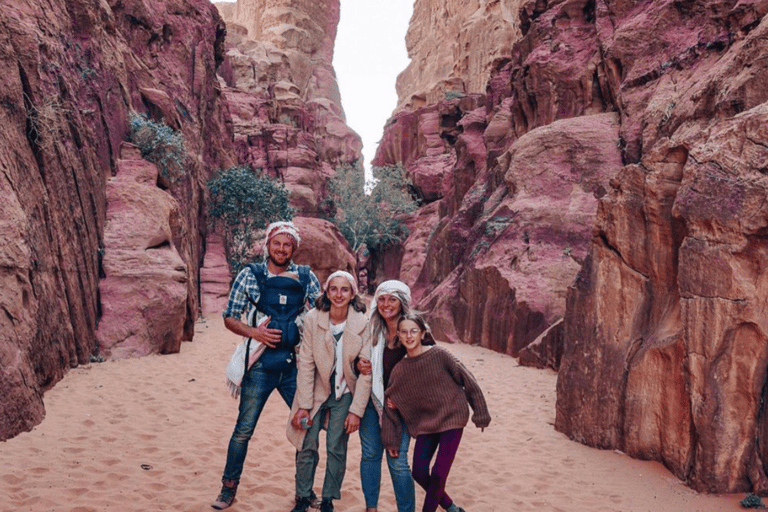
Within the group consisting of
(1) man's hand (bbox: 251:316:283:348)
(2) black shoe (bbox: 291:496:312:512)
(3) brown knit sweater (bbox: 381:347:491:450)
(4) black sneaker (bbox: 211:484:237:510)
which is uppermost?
(1) man's hand (bbox: 251:316:283:348)

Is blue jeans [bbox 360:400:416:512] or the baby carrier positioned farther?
the baby carrier

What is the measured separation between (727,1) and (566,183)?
5.27m

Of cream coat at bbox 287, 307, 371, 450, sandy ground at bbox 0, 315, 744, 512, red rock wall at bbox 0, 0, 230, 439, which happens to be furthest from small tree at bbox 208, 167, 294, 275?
cream coat at bbox 287, 307, 371, 450

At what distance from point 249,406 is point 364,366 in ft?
3.03

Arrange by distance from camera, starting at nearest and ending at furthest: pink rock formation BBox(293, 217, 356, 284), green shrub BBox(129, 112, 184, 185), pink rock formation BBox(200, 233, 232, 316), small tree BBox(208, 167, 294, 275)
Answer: green shrub BBox(129, 112, 184, 185) < pink rock formation BBox(200, 233, 232, 316) < small tree BBox(208, 167, 294, 275) < pink rock formation BBox(293, 217, 356, 284)

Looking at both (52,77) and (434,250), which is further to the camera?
(434,250)

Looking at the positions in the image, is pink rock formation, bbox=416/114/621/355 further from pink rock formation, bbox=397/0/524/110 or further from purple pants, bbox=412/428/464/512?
pink rock formation, bbox=397/0/524/110

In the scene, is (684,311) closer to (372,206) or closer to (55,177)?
(55,177)

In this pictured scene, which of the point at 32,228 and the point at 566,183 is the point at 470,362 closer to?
the point at 566,183

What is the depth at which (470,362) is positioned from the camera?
10602 mm

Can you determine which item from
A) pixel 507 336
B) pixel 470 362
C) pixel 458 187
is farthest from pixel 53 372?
pixel 458 187

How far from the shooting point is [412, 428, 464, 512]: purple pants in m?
3.27

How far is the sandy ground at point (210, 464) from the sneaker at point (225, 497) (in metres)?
0.12

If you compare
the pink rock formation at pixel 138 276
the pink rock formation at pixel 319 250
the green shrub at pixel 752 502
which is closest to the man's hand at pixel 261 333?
the green shrub at pixel 752 502
